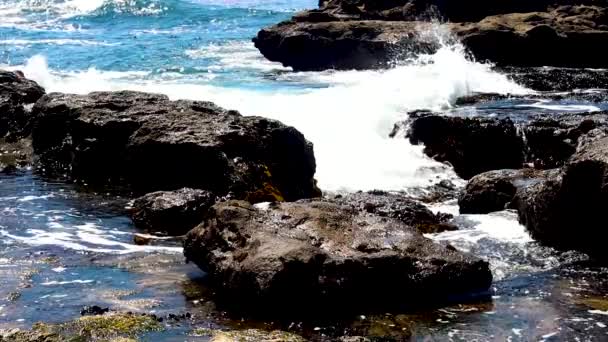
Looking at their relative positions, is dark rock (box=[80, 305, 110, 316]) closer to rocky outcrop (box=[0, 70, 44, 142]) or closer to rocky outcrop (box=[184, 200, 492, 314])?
rocky outcrop (box=[184, 200, 492, 314])

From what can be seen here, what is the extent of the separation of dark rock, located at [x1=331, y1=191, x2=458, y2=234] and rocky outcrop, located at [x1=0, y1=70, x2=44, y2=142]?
9.19m

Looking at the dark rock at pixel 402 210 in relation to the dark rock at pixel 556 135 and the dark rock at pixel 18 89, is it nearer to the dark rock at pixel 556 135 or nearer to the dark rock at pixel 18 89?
the dark rock at pixel 556 135

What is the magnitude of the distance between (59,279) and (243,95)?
1892 cm

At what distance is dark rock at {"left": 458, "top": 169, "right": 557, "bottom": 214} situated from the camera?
1338 centimetres

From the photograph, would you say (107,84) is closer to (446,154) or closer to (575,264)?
(446,154)

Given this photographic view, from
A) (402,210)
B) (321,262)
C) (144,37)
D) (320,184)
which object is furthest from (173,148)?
Result: (144,37)

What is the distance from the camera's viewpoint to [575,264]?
1008 cm

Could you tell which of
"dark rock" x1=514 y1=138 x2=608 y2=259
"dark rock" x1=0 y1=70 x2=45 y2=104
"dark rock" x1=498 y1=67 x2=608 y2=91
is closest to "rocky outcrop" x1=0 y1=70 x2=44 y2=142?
"dark rock" x1=0 y1=70 x2=45 y2=104

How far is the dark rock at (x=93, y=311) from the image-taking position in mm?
8062

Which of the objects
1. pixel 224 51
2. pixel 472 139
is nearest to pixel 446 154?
pixel 472 139

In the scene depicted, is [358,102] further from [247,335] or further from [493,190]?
[247,335]

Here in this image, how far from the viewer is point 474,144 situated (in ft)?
60.0

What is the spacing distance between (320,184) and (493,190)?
4425mm

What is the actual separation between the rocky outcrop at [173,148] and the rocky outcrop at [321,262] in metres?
3.39
